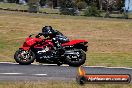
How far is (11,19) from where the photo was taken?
131 ft

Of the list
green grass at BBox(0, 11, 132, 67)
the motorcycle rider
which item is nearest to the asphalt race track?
the motorcycle rider

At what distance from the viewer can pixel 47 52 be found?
637 inches

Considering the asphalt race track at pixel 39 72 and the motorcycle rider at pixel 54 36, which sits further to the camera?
the motorcycle rider at pixel 54 36

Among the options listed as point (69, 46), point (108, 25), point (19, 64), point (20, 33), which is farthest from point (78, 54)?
point (108, 25)

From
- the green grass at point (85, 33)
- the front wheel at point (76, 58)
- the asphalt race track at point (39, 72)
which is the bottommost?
the green grass at point (85, 33)

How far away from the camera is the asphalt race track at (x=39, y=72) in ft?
44.2

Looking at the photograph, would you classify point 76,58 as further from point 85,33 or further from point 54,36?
point 85,33

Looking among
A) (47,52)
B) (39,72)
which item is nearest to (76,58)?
(47,52)

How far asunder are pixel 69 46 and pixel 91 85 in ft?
15.4

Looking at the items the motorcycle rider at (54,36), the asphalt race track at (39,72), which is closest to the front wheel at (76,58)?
the asphalt race track at (39,72)

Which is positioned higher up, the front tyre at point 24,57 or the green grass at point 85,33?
the front tyre at point 24,57

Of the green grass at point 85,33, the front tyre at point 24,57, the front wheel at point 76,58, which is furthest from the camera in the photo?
the green grass at point 85,33

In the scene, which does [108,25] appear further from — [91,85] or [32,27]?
[91,85]

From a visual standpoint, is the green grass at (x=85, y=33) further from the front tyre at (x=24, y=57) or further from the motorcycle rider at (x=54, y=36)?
the front tyre at (x=24, y=57)
